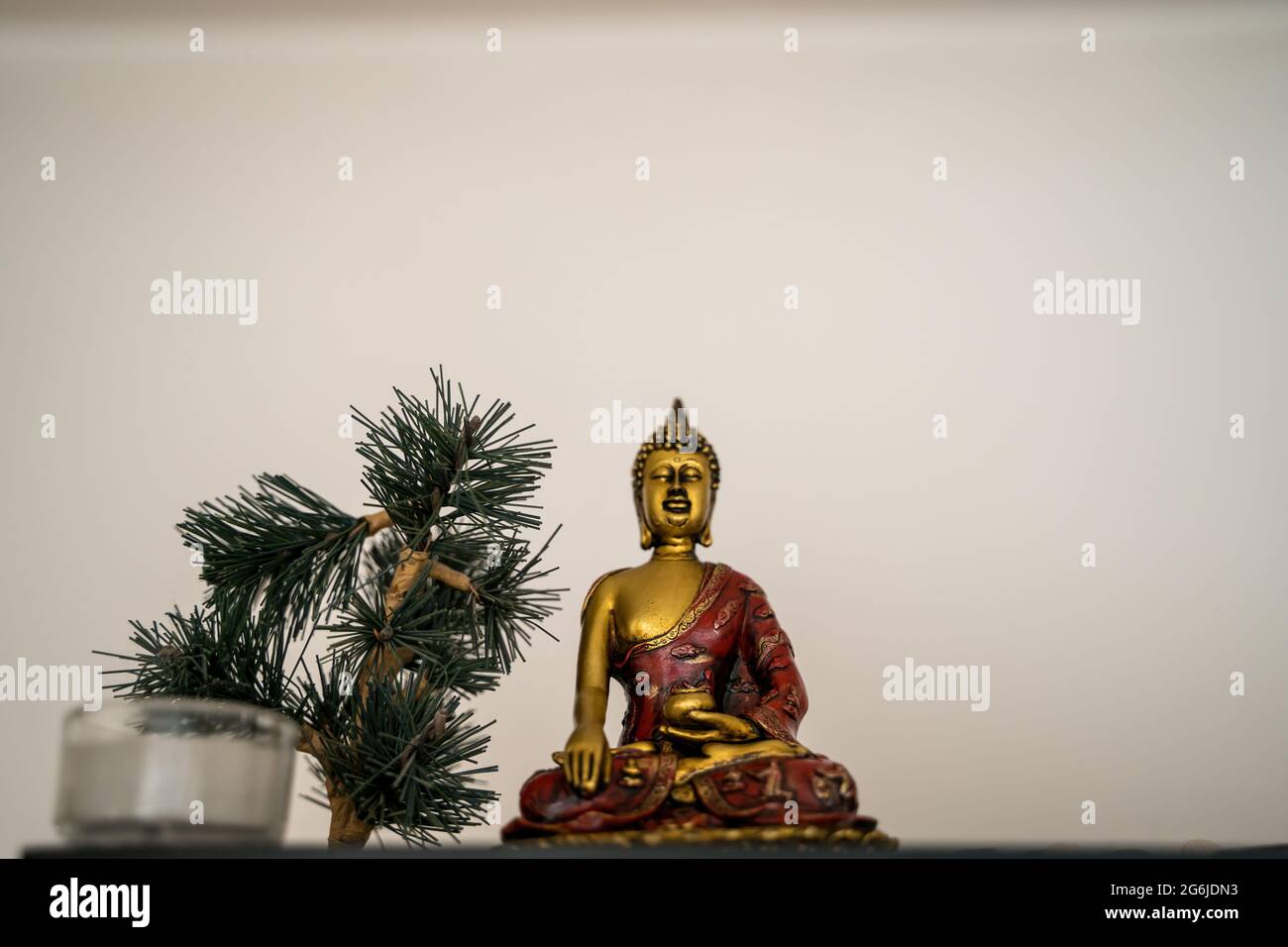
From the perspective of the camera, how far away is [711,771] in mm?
917

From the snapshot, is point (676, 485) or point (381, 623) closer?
point (381, 623)

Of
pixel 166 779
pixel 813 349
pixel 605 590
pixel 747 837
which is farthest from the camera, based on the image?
pixel 813 349

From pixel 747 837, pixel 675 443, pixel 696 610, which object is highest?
pixel 675 443

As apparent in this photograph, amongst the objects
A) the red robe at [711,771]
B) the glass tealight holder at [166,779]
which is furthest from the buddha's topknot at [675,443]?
the glass tealight holder at [166,779]

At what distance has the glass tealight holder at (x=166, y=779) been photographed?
0.59 metres

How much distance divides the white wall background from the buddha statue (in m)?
0.48

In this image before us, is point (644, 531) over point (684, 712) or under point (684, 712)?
over

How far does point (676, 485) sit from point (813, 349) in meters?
0.59

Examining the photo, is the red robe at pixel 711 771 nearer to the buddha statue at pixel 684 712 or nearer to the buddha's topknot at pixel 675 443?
the buddha statue at pixel 684 712

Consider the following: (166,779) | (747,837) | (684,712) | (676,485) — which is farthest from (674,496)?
(166,779)

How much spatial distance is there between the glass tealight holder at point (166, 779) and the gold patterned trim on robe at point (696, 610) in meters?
0.48

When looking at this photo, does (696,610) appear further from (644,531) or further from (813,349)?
(813,349)
